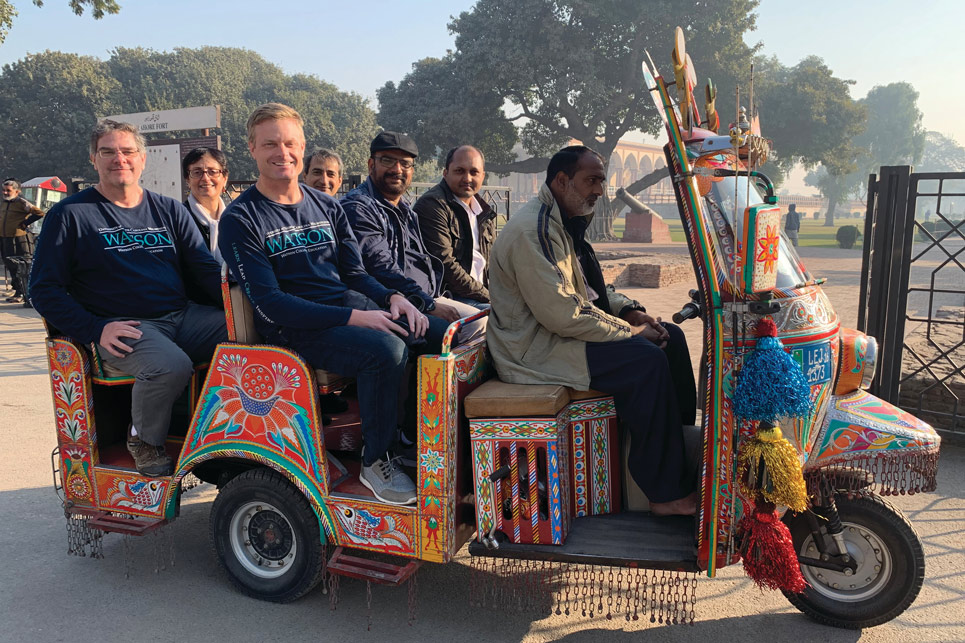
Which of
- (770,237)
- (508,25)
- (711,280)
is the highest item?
(508,25)

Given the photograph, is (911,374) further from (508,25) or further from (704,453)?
(508,25)

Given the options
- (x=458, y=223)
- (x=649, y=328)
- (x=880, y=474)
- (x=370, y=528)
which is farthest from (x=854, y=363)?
(x=458, y=223)

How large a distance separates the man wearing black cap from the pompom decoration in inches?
58.7

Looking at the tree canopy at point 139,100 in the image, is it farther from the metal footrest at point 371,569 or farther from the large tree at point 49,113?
the metal footrest at point 371,569

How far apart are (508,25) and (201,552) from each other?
36.0m

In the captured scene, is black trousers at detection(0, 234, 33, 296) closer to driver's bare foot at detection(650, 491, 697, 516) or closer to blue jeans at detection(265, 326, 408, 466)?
blue jeans at detection(265, 326, 408, 466)

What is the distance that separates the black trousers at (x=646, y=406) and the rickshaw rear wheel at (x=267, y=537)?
5.08 ft

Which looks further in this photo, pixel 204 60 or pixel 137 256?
pixel 204 60

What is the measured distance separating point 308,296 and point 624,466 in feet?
5.66

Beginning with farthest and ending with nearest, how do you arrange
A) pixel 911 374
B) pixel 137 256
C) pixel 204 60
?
pixel 204 60 < pixel 911 374 < pixel 137 256

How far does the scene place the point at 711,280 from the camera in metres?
2.79

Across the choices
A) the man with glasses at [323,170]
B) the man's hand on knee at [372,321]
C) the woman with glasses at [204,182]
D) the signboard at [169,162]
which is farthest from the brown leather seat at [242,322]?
the signboard at [169,162]

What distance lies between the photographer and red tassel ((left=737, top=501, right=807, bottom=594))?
277cm

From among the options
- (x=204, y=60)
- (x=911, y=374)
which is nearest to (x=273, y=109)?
(x=911, y=374)
